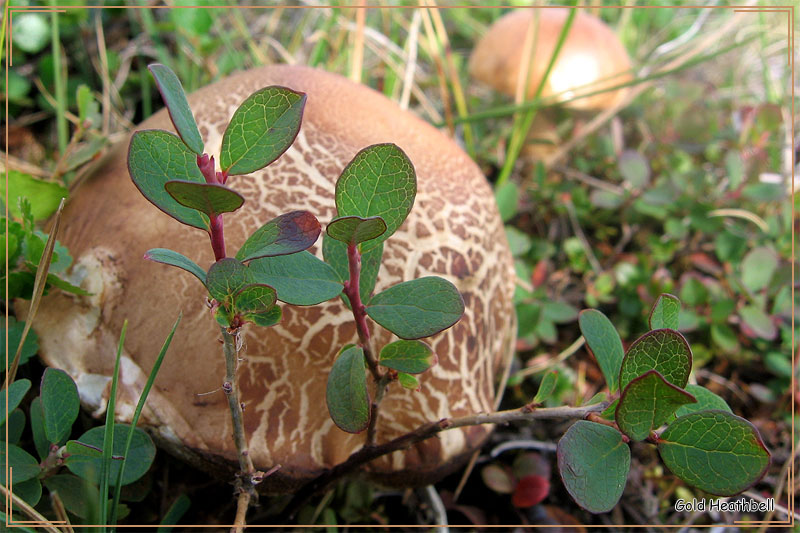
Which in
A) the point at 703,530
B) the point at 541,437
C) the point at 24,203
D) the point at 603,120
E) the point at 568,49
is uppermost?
the point at 568,49

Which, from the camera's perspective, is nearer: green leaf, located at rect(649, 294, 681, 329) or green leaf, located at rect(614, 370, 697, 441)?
green leaf, located at rect(614, 370, 697, 441)

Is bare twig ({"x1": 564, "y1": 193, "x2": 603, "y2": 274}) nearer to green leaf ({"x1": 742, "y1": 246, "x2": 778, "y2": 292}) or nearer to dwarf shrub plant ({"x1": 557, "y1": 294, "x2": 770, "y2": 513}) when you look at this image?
green leaf ({"x1": 742, "y1": 246, "x2": 778, "y2": 292})

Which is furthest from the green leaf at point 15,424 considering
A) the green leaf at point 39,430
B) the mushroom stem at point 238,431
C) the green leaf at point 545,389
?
the green leaf at point 545,389

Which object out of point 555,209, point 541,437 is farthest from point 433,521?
point 555,209

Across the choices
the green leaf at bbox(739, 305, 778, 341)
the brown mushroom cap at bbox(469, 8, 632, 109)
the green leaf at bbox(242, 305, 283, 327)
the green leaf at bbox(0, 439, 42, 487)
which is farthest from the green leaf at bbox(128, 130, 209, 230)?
the brown mushroom cap at bbox(469, 8, 632, 109)

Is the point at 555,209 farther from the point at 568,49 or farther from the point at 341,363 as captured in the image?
the point at 341,363

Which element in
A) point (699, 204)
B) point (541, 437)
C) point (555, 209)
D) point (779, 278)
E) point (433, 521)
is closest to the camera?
point (433, 521)

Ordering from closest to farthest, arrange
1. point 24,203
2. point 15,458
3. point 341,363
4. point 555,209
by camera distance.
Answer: point 341,363 → point 15,458 → point 24,203 → point 555,209
